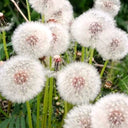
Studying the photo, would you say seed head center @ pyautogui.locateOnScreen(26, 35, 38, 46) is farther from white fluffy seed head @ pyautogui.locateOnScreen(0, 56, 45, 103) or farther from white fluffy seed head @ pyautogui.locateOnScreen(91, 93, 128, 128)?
white fluffy seed head @ pyautogui.locateOnScreen(91, 93, 128, 128)

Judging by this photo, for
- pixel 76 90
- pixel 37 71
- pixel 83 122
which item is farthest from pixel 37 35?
pixel 83 122

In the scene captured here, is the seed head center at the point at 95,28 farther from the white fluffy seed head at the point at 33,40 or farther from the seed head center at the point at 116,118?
the seed head center at the point at 116,118

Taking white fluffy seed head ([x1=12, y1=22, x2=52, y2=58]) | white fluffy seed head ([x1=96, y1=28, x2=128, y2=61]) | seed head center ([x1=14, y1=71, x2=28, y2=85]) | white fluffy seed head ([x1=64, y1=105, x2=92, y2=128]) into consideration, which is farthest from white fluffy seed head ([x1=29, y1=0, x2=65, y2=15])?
white fluffy seed head ([x1=64, y1=105, x2=92, y2=128])

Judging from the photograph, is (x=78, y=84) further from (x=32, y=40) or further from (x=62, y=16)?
(x=62, y=16)

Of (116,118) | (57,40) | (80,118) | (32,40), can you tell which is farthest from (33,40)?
(116,118)

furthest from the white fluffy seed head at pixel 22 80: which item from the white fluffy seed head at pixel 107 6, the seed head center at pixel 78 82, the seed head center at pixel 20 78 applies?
the white fluffy seed head at pixel 107 6

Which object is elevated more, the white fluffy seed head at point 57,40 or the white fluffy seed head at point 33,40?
the white fluffy seed head at point 33,40
